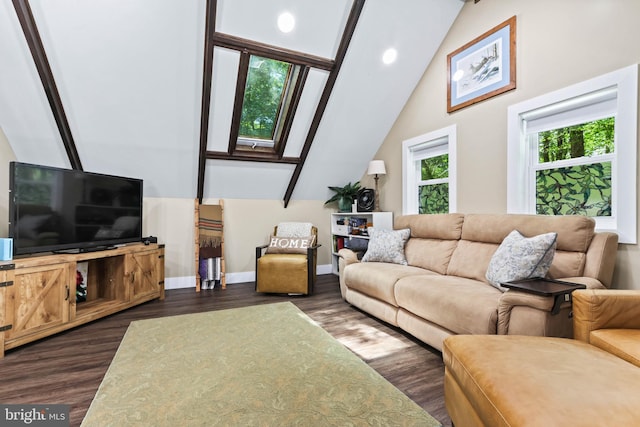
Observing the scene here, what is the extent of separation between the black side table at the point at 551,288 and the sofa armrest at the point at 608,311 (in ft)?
0.47

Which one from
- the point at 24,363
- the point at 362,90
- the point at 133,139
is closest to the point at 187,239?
the point at 133,139

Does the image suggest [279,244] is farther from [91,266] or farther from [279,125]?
[91,266]

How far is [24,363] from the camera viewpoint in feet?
6.97

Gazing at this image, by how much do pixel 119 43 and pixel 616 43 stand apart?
400 centimetres

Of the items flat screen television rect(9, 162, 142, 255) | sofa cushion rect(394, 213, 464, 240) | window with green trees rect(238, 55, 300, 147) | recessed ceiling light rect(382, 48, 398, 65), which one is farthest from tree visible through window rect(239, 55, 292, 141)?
sofa cushion rect(394, 213, 464, 240)

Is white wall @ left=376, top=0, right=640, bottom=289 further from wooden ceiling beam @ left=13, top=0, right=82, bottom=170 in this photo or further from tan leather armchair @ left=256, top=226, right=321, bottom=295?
wooden ceiling beam @ left=13, top=0, right=82, bottom=170

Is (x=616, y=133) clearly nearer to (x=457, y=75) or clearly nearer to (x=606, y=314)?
(x=606, y=314)

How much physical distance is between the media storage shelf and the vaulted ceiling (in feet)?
3.60

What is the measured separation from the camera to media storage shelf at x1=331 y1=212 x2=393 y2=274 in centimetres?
423

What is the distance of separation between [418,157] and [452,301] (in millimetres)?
2430

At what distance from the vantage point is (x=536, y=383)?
1.02m

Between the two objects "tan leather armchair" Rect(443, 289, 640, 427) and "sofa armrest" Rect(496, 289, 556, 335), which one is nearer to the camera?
"tan leather armchair" Rect(443, 289, 640, 427)

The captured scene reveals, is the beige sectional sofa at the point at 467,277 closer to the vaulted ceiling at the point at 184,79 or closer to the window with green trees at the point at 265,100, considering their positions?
the vaulted ceiling at the point at 184,79

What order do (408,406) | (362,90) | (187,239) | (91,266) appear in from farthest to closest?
(187,239), (362,90), (91,266), (408,406)
